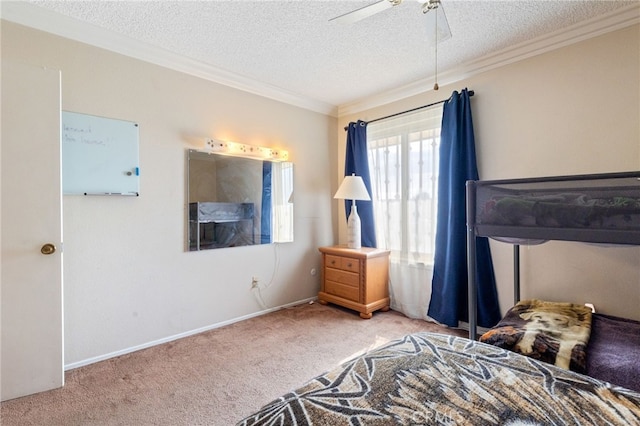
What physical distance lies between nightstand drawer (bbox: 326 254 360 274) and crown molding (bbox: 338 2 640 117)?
179 centimetres

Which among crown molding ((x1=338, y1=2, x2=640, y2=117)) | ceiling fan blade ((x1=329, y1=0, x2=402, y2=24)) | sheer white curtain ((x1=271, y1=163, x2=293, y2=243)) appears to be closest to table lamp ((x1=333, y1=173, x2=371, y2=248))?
sheer white curtain ((x1=271, y1=163, x2=293, y2=243))

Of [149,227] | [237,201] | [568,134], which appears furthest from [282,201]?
[568,134]

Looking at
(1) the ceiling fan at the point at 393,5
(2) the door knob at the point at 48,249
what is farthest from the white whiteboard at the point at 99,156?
(1) the ceiling fan at the point at 393,5

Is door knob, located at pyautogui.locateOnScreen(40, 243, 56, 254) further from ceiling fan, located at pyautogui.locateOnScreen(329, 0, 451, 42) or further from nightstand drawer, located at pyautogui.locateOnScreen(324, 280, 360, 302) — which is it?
nightstand drawer, located at pyautogui.locateOnScreen(324, 280, 360, 302)

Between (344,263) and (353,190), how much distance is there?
0.79 metres

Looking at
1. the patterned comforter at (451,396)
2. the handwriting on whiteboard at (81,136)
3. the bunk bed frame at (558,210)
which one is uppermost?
the handwriting on whiteboard at (81,136)

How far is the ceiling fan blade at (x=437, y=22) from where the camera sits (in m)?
1.59

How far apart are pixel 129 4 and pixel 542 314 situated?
10.6 ft

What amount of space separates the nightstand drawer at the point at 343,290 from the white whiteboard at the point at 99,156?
2.10 metres

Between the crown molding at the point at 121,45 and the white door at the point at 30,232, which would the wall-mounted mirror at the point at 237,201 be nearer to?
the crown molding at the point at 121,45

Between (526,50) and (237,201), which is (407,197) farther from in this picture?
(237,201)

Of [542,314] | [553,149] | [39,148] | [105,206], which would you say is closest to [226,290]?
[105,206]

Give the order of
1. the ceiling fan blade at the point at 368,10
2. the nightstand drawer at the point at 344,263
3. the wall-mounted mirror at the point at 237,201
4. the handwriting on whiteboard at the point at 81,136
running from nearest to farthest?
1. the ceiling fan blade at the point at 368,10
2. the handwriting on whiteboard at the point at 81,136
3. the wall-mounted mirror at the point at 237,201
4. the nightstand drawer at the point at 344,263

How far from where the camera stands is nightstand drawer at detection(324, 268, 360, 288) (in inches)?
122
